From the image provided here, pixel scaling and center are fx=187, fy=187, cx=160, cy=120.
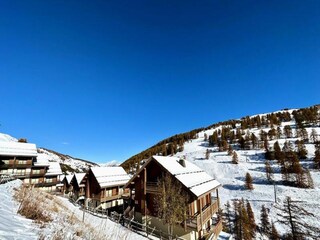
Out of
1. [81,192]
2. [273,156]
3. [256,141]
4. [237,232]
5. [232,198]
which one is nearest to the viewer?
[237,232]

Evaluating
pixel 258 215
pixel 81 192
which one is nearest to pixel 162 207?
pixel 81 192

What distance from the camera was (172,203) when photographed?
20.1 meters

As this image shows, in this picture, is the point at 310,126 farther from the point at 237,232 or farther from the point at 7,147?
the point at 7,147

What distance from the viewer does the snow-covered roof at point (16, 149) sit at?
40219 mm

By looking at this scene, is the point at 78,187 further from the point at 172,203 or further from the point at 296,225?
the point at 296,225

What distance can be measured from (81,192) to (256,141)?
98.1 m

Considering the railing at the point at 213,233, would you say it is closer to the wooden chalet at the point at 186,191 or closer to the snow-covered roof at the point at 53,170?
the wooden chalet at the point at 186,191

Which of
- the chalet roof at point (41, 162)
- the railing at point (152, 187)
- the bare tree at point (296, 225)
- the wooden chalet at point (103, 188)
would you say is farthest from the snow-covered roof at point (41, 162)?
the bare tree at point (296, 225)

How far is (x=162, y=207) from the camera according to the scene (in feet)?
68.9

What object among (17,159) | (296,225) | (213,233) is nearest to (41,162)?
(17,159)

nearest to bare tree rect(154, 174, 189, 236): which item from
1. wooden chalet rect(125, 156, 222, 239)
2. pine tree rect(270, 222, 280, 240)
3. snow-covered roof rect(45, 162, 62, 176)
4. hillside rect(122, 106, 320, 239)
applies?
wooden chalet rect(125, 156, 222, 239)

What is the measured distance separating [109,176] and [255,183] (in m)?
55.7

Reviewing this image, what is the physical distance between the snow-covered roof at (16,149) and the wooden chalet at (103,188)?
1651 centimetres

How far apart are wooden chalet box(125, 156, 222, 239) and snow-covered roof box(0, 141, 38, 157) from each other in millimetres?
30147
